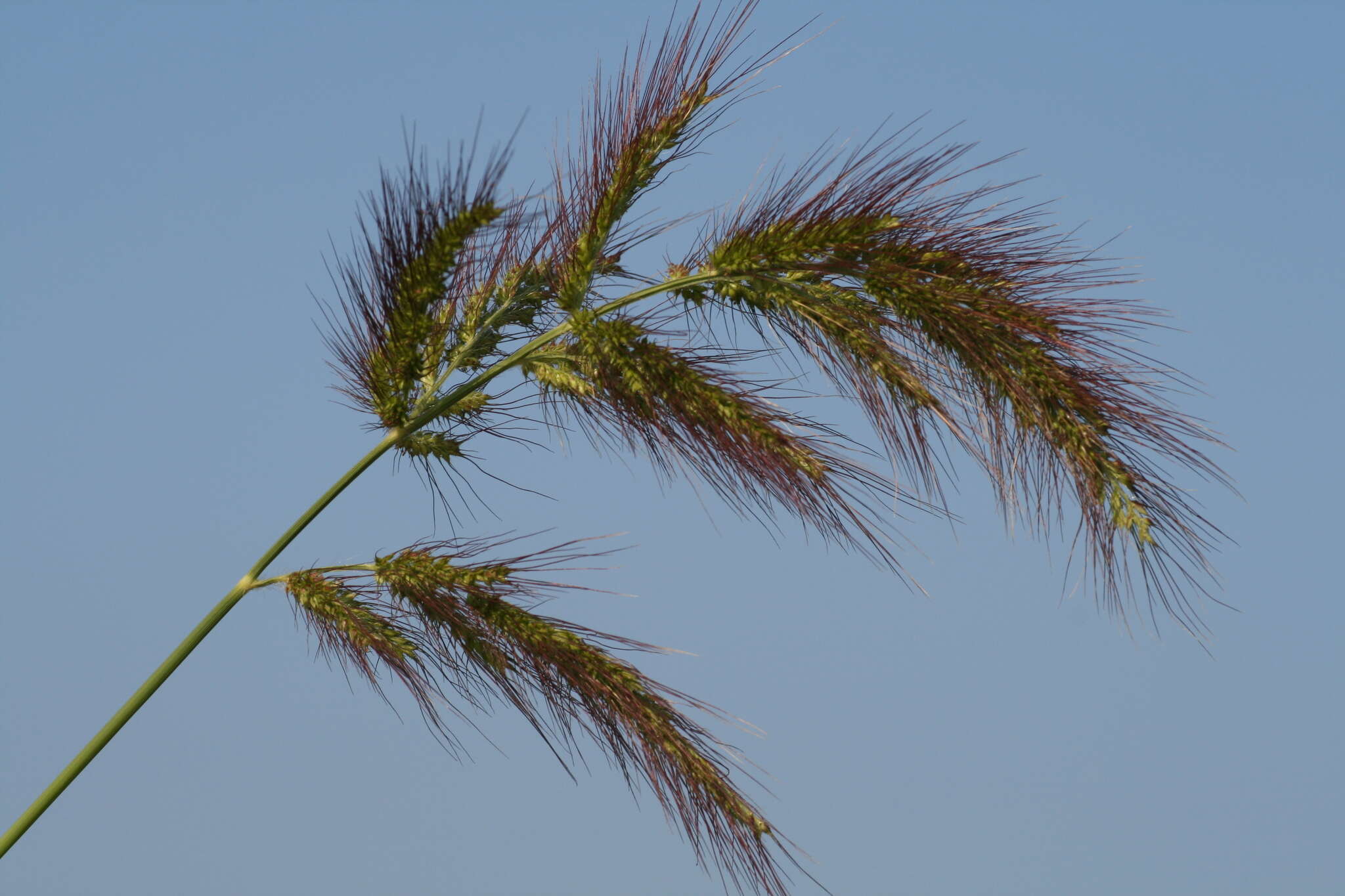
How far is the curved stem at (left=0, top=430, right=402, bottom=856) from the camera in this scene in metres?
2.85

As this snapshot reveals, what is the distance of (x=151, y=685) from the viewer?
2.86 metres

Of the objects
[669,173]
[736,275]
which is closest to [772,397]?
[736,275]

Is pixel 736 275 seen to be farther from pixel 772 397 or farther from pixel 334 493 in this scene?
pixel 334 493

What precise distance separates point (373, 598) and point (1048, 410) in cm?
145

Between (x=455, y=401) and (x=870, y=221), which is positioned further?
(x=455, y=401)

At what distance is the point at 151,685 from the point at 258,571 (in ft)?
1.03

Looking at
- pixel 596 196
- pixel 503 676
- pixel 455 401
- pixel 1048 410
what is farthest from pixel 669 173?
pixel 503 676

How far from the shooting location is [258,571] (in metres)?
2.98

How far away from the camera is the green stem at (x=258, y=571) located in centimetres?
285

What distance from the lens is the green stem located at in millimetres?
2852

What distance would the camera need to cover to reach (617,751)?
2.94 meters

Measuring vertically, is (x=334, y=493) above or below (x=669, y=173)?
below

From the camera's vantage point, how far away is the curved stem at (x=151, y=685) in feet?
9.35

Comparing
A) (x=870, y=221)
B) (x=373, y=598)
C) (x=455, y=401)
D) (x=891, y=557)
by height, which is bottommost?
(x=373, y=598)
